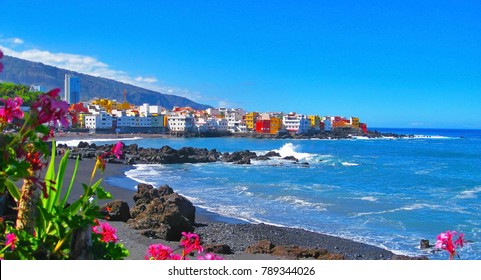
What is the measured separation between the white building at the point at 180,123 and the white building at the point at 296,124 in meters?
14.5

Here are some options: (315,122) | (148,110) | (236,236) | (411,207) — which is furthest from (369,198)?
(315,122)

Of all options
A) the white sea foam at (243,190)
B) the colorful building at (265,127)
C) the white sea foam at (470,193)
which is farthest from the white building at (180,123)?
the white sea foam at (470,193)

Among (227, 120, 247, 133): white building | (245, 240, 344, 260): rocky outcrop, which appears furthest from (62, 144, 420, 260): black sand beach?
(227, 120, 247, 133): white building

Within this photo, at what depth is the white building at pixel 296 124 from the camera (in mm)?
71312

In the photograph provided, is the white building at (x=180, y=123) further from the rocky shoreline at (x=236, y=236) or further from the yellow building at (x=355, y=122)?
the rocky shoreline at (x=236, y=236)

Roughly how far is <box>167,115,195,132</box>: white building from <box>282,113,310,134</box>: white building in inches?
573

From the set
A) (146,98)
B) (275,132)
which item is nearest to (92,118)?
(146,98)

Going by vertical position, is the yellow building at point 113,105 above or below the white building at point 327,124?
above

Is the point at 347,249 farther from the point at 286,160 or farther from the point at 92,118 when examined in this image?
the point at 92,118

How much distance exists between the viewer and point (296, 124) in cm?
7156

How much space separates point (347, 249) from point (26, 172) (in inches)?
276

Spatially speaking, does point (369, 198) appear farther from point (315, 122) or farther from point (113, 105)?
point (315, 122)
